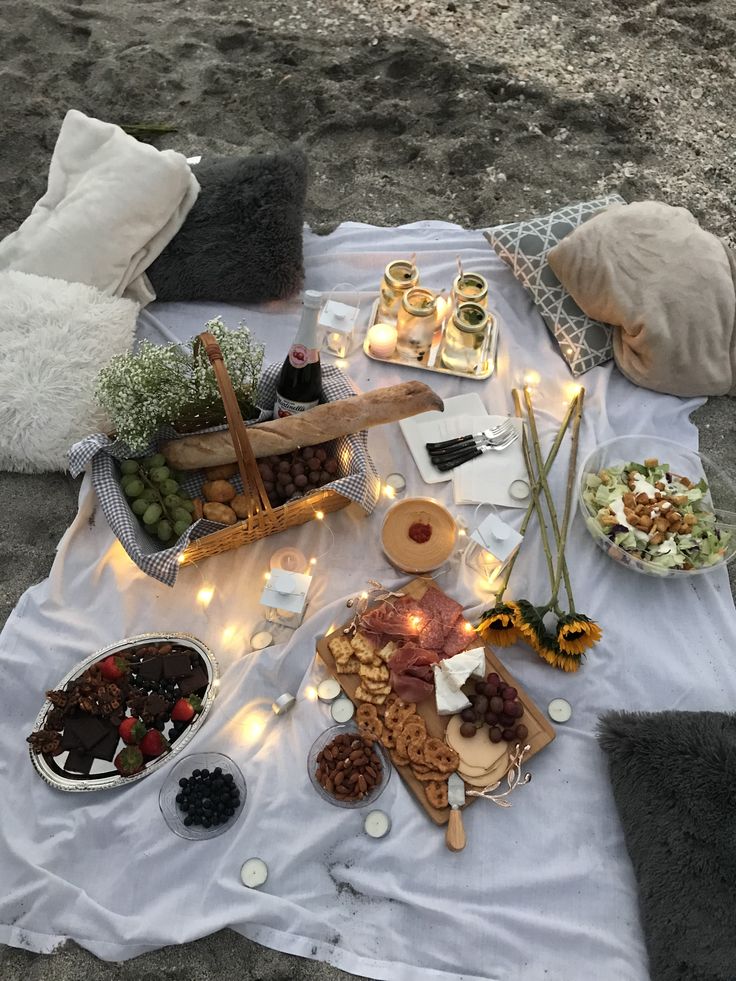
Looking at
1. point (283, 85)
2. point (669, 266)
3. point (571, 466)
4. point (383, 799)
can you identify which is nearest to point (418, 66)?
point (283, 85)

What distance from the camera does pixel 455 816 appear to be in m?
2.04

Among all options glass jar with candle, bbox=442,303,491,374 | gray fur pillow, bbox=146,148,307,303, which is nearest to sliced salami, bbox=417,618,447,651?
glass jar with candle, bbox=442,303,491,374

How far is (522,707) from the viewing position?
220 cm

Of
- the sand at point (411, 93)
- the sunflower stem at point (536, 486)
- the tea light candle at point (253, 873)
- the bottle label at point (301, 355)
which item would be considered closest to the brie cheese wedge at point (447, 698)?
the sunflower stem at point (536, 486)

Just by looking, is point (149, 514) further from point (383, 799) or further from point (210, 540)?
point (383, 799)

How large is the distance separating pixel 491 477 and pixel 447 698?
3.10 feet

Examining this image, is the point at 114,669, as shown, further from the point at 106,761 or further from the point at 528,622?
the point at 528,622

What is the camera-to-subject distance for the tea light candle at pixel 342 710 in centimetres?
Answer: 221

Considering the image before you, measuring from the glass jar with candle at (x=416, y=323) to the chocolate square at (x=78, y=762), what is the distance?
6.45 feet

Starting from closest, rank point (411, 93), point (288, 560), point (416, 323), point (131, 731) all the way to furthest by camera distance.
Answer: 1. point (131, 731)
2. point (288, 560)
3. point (416, 323)
4. point (411, 93)

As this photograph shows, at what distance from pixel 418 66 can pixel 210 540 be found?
353 centimetres

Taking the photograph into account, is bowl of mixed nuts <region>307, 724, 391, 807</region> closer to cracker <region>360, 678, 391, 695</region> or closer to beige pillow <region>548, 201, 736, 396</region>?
cracker <region>360, 678, 391, 695</region>

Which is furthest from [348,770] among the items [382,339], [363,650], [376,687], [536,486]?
[382,339]

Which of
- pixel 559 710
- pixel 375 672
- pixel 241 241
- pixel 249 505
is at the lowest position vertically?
pixel 559 710
